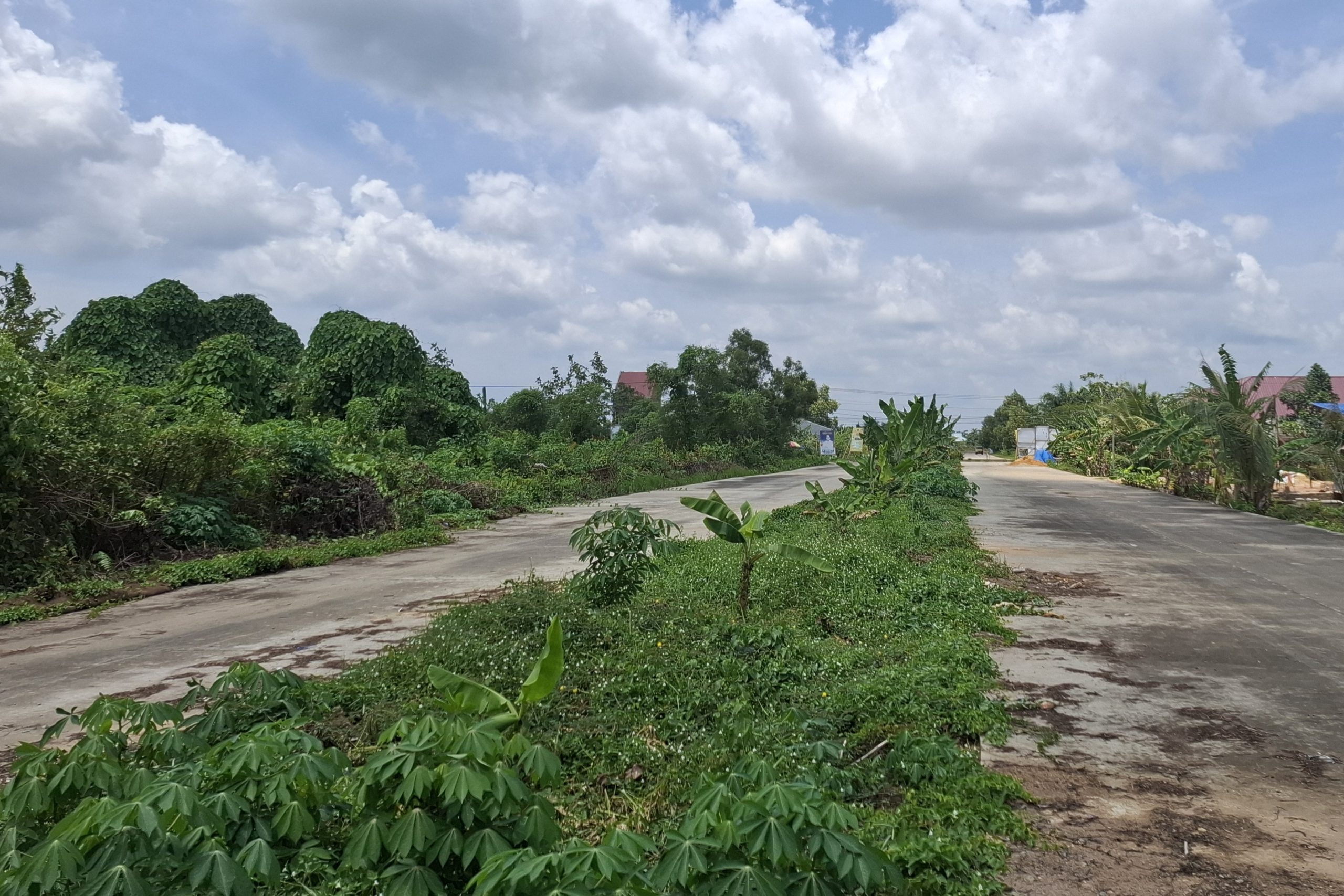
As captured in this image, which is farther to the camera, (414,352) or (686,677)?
(414,352)

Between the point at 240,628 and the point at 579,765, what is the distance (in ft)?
16.5

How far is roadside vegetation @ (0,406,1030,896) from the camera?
8.09ft

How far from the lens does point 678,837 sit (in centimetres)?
253

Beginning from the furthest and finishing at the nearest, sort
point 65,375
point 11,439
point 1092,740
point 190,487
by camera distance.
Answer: point 190,487 → point 65,375 → point 11,439 → point 1092,740

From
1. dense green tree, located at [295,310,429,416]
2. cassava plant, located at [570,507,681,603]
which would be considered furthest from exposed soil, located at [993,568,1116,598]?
dense green tree, located at [295,310,429,416]

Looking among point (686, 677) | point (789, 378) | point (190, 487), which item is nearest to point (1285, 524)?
point (686, 677)

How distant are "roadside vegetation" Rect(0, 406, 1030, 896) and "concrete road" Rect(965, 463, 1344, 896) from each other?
1.05 ft

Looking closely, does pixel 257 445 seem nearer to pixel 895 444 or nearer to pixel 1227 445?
pixel 895 444

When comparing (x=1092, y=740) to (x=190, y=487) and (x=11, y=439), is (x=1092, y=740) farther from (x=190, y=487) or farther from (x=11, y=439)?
(x=190, y=487)

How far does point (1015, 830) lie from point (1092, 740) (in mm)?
1509

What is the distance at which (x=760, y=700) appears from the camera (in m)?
5.43

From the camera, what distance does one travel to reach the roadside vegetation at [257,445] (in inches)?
411

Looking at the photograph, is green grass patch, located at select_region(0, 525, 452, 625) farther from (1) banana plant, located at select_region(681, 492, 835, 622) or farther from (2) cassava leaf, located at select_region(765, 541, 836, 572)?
(2) cassava leaf, located at select_region(765, 541, 836, 572)

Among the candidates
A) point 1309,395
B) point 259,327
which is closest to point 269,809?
point 259,327
